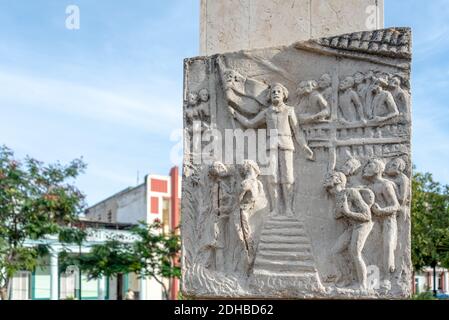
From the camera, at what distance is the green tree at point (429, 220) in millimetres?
15406

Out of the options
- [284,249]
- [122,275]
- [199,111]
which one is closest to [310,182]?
[284,249]

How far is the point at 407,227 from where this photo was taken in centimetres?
523

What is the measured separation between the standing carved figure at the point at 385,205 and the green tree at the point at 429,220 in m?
10.5

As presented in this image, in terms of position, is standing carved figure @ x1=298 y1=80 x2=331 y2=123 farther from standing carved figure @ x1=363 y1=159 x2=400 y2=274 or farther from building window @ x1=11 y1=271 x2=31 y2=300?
building window @ x1=11 y1=271 x2=31 y2=300

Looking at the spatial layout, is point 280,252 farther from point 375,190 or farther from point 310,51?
point 310,51

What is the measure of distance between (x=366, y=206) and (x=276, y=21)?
1831 mm

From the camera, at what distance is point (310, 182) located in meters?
5.50

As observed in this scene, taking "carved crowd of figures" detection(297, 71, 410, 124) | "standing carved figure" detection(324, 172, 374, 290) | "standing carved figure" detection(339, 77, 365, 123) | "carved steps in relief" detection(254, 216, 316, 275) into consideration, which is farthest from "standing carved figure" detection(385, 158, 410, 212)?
"carved steps in relief" detection(254, 216, 316, 275)

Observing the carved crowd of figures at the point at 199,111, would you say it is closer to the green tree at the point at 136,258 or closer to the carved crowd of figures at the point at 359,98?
the carved crowd of figures at the point at 359,98

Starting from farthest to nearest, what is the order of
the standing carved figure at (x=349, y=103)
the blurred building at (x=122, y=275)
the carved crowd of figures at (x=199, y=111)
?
the blurred building at (x=122, y=275) < the carved crowd of figures at (x=199, y=111) < the standing carved figure at (x=349, y=103)

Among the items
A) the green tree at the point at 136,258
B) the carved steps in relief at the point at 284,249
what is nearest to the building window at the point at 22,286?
the green tree at the point at 136,258

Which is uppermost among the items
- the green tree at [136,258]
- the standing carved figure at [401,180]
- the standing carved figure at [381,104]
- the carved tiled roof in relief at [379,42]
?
the carved tiled roof in relief at [379,42]

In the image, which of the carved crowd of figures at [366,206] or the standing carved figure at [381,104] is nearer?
the carved crowd of figures at [366,206]

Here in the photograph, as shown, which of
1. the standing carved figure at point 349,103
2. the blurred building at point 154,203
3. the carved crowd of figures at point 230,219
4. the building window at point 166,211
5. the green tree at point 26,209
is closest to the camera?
the standing carved figure at point 349,103
